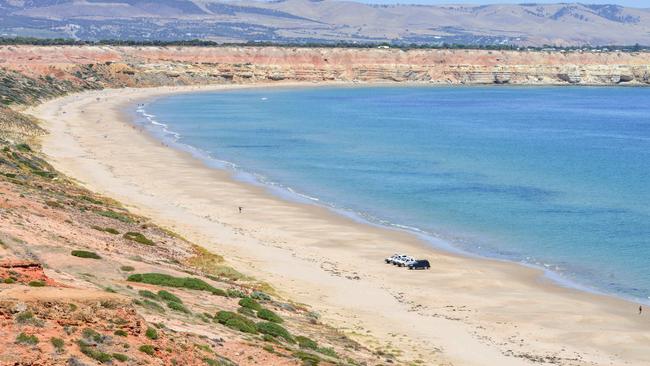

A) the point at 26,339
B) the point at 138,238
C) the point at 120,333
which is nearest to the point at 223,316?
the point at 120,333

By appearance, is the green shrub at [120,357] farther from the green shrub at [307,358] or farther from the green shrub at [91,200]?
the green shrub at [91,200]

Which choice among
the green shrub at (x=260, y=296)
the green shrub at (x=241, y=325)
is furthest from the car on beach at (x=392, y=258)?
the green shrub at (x=241, y=325)

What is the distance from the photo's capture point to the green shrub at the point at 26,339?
70.8 ft

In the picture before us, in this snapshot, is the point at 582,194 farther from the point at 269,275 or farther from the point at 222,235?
the point at 269,275

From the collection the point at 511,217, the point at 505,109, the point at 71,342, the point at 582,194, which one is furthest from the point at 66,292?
the point at 505,109

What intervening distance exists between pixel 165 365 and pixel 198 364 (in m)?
1.17

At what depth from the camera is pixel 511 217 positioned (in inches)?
2457

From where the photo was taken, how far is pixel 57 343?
21.9m

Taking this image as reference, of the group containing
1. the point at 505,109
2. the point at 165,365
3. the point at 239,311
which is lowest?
the point at 505,109

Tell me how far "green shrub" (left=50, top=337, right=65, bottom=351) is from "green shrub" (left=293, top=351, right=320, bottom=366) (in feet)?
23.8

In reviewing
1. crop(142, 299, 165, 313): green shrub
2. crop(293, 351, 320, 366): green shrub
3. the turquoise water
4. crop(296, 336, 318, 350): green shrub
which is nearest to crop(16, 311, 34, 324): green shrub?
crop(142, 299, 165, 313): green shrub

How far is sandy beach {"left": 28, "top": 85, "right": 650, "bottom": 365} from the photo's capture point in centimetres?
3534

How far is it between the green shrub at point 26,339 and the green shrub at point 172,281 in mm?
12785

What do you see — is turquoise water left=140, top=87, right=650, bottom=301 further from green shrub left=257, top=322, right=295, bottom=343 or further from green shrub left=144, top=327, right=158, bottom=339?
green shrub left=144, top=327, right=158, bottom=339
